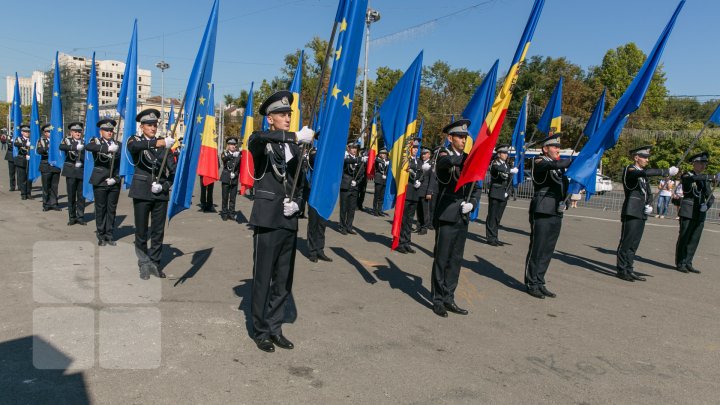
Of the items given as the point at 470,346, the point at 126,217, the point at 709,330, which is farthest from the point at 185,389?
the point at 126,217

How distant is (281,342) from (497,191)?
25.9 feet

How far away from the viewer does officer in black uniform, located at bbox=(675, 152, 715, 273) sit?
932 centimetres

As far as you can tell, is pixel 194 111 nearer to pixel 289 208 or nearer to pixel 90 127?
pixel 289 208

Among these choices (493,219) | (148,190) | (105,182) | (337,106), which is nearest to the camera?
(337,106)

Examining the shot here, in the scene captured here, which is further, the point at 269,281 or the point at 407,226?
the point at 407,226

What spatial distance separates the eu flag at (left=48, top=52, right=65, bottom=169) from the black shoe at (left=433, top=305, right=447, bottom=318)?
9.51 metres

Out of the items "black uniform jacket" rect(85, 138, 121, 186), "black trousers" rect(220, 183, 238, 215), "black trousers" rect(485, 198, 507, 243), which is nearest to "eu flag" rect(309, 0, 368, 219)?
"black uniform jacket" rect(85, 138, 121, 186)

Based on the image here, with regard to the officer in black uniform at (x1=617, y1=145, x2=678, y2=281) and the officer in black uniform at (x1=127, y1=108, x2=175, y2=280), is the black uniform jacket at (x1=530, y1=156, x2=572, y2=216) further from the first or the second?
the officer in black uniform at (x1=127, y1=108, x2=175, y2=280)

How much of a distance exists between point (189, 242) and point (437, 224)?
5248 mm

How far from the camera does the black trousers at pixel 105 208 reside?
351 inches

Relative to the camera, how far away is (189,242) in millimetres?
9531

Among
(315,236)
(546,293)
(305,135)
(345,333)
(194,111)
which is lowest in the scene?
(345,333)

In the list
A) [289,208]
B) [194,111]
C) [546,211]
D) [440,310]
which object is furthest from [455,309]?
[194,111]

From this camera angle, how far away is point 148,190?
275 inches
